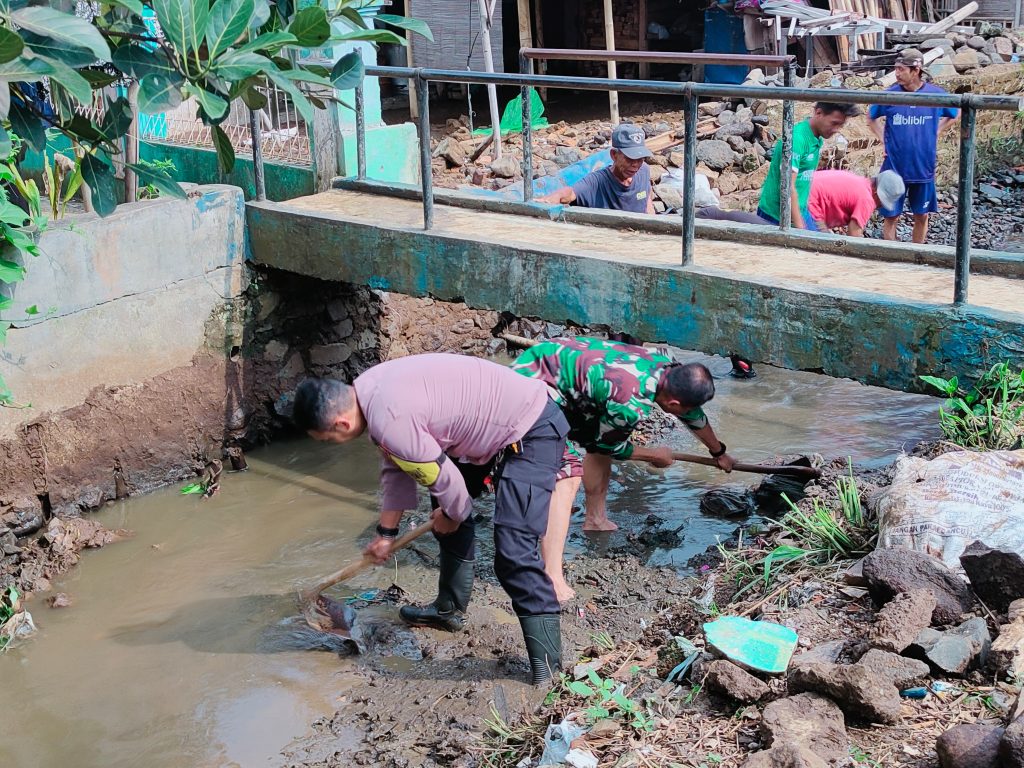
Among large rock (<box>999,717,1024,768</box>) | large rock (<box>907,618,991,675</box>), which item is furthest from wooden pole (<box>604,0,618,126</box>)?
large rock (<box>999,717,1024,768</box>)

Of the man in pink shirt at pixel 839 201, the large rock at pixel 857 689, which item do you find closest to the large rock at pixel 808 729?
the large rock at pixel 857 689

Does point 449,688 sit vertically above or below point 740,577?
below

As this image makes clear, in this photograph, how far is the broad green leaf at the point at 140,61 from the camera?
2.43 m

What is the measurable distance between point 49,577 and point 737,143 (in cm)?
899

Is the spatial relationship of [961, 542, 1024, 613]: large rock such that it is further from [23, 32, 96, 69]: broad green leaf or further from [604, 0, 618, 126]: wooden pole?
[604, 0, 618, 126]: wooden pole

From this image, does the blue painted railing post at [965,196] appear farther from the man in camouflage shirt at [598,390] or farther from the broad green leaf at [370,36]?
the broad green leaf at [370,36]

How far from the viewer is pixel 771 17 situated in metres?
14.1

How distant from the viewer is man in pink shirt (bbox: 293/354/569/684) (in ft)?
12.5

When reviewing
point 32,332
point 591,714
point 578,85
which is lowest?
point 591,714

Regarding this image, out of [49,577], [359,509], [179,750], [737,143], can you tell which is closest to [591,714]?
[179,750]

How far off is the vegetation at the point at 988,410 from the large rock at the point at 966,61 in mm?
11254

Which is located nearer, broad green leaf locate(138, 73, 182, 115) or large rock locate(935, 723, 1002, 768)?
broad green leaf locate(138, 73, 182, 115)

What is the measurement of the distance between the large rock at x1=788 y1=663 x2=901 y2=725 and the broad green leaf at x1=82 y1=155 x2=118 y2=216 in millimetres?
2347

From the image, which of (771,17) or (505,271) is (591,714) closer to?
(505,271)
